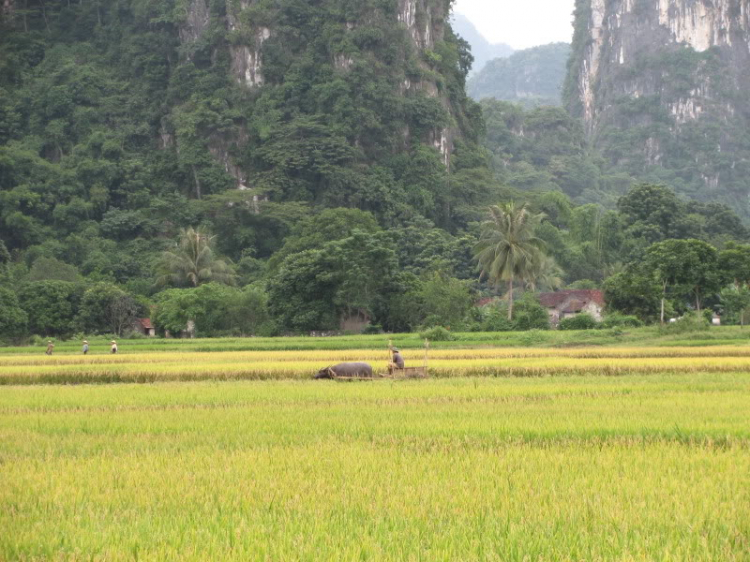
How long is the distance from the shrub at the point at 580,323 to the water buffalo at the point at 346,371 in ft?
90.2

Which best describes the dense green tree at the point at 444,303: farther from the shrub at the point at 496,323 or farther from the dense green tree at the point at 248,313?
the dense green tree at the point at 248,313

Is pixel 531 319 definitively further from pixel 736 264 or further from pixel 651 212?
pixel 651 212

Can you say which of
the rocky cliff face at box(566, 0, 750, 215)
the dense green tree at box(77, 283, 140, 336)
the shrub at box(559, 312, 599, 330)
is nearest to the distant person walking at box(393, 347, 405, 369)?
the shrub at box(559, 312, 599, 330)

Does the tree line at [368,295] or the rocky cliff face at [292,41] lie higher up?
the rocky cliff face at [292,41]

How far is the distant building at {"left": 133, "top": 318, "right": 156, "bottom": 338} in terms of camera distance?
2281 inches

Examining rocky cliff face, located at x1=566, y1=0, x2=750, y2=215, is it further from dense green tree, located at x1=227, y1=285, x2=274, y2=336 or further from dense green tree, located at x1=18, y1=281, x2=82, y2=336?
dense green tree, located at x1=18, y1=281, x2=82, y2=336

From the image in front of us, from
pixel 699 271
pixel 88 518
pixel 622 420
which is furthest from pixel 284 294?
pixel 88 518

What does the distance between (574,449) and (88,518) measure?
5.00 metres

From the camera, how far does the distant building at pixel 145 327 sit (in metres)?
57.9

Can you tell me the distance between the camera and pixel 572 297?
63.9 m

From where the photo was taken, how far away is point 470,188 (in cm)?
→ 9156

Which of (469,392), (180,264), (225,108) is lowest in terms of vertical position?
(469,392)

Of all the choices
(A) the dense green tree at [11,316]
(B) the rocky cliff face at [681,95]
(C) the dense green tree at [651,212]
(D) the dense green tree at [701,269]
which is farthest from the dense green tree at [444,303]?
(B) the rocky cliff face at [681,95]

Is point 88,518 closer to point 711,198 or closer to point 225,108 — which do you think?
point 225,108
